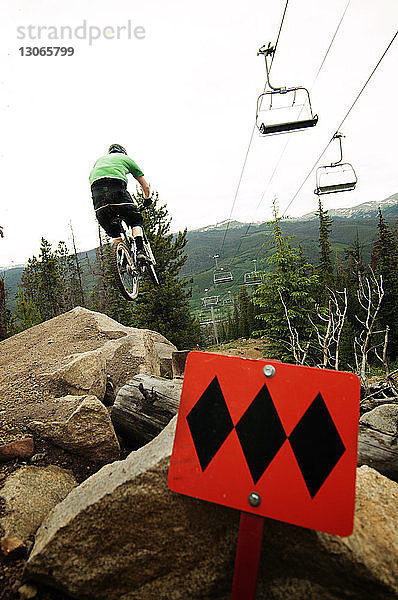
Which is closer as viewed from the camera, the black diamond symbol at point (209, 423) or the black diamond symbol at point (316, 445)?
the black diamond symbol at point (316, 445)

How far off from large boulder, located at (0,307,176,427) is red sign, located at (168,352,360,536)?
259 cm

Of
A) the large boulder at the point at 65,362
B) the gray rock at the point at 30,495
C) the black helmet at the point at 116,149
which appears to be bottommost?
the gray rock at the point at 30,495

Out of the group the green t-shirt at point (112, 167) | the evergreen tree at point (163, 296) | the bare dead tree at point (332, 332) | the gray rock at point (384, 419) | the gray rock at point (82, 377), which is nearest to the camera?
the gray rock at point (384, 419)

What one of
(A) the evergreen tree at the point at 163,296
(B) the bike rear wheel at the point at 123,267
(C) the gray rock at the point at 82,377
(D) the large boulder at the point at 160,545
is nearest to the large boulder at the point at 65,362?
(C) the gray rock at the point at 82,377

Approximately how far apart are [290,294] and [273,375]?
15.9 m

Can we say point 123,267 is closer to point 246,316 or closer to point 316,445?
point 316,445

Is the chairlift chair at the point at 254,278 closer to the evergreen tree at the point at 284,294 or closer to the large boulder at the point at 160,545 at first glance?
the evergreen tree at the point at 284,294

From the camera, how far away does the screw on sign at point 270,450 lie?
1423 mm

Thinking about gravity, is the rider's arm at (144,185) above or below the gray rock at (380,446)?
above

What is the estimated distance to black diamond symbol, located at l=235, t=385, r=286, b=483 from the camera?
1500 mm

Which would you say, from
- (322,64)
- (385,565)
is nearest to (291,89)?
(322,64)

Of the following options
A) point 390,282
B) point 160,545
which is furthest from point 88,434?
point 390,282

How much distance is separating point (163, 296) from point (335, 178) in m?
12.9

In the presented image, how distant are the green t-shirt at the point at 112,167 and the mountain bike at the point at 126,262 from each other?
2.20 ft
